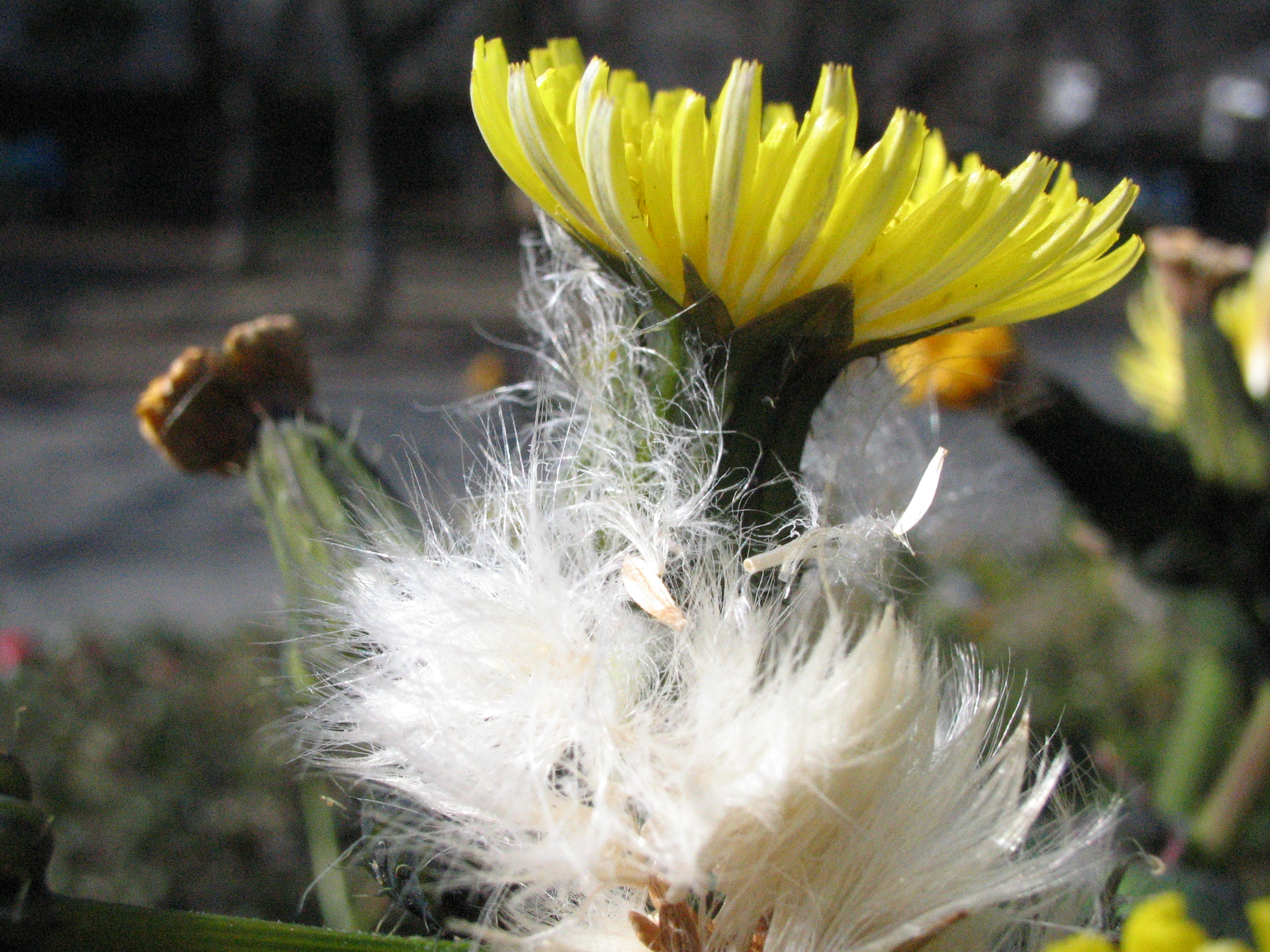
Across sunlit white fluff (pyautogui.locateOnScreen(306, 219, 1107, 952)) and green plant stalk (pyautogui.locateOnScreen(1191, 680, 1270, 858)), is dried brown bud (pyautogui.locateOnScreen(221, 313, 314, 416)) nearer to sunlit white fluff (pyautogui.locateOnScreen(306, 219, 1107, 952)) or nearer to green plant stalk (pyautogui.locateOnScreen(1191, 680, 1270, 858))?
sunlit white fluff (pyautogui.locateOnScreen(306, 219, 1107, 952))

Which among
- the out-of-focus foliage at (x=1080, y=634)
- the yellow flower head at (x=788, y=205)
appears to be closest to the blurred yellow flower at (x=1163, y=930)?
the yellow flower head at (x=788, y=205)

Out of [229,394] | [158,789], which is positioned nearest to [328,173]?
[158,789]

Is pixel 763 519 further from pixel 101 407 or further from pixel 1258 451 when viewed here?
pixel 101 407

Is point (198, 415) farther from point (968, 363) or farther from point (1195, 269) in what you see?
point (1195, 269)

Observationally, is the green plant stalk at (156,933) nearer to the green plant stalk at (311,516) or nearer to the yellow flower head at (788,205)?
the green plant stalk at (311,516)

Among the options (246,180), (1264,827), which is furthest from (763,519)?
(246,180)

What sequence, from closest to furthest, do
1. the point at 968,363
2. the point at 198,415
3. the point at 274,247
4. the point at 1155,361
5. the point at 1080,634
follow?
the point at 198,415 < the point at 968,363 < the point at 1155,361 < the point at 1080,634 < the point at 274,247

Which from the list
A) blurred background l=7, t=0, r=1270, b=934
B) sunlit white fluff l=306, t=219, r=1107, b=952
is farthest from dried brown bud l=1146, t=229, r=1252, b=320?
sunlit white fluff l=306, t=219, r=1107, b=952
